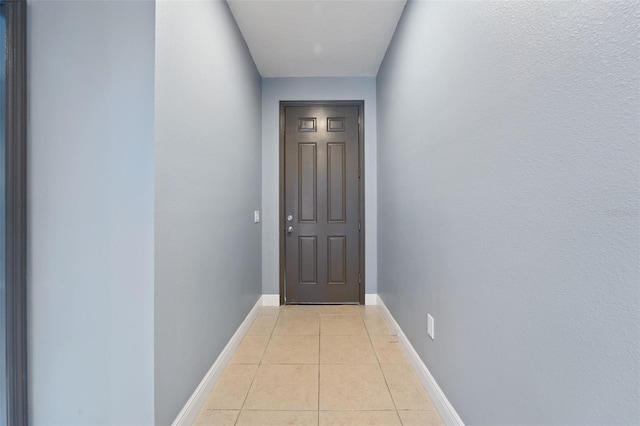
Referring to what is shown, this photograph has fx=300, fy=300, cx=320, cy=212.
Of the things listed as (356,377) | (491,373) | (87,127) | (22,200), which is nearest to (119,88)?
(87,127)

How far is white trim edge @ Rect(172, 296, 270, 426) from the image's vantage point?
1444mm

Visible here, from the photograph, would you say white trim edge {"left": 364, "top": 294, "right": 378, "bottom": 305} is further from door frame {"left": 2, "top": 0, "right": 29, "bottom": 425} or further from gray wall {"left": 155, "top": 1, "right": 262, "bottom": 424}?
door frame {"left": 2, "top": 0, "right": 29, "bottom": 425}

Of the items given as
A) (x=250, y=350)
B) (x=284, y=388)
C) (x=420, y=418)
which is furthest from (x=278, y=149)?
(x=420, y=418)

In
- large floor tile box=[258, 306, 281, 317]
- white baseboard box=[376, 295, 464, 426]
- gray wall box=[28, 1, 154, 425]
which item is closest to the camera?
gray wall box=[28, 1, 154, 425]

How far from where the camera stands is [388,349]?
7.54 ft

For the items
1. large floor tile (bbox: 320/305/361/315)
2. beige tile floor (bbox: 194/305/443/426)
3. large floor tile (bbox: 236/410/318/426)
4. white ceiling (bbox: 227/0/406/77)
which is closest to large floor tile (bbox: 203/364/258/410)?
beige tile floor (bbox: 194/305/443/426)

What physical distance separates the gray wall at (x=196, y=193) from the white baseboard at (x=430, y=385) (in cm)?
128

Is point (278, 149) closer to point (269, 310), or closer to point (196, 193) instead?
point (269, 310)

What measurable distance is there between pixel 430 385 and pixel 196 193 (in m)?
1.68

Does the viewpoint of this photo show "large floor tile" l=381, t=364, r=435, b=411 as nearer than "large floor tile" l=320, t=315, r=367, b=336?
Yes

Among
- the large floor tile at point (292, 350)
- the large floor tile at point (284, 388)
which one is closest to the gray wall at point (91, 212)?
the large floor tile at point (284, 388)

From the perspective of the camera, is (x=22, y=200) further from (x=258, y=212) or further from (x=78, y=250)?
(x=258, y=212)

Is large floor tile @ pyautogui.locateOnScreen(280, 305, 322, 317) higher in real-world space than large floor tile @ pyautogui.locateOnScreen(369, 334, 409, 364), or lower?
lower

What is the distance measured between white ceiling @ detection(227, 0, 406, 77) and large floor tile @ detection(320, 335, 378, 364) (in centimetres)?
256
